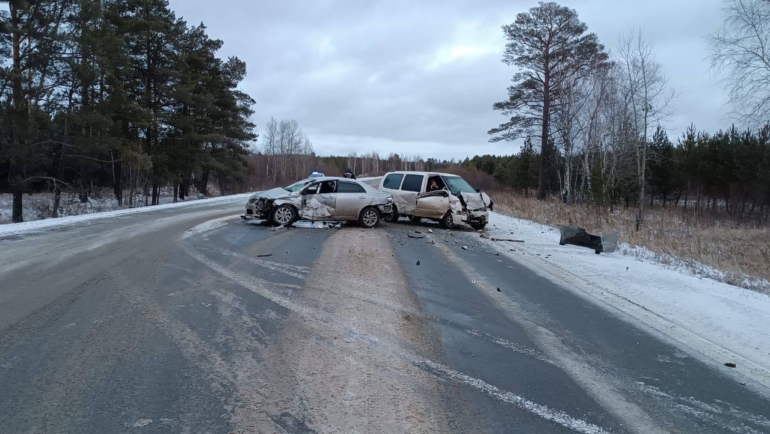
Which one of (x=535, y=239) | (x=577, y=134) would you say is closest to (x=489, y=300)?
(x=535, y=239)

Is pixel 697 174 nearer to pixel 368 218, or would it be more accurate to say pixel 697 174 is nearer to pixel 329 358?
pixel 368 218

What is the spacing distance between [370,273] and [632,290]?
14.3ft

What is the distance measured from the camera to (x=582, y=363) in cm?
463

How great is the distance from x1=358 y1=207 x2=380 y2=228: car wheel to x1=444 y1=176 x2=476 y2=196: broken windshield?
285 cm

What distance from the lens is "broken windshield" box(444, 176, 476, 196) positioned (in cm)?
1628

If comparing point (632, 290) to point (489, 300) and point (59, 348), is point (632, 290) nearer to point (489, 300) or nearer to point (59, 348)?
point (489, 300)

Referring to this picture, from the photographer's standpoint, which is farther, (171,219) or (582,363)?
(171,219)

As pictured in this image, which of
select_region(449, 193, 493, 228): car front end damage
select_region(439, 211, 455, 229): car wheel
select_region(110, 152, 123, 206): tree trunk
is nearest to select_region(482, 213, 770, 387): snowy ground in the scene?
select_region(449, 193, 493, 228): car front end damage

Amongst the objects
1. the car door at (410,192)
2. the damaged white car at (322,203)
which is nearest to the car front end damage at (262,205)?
the damaged white car at (322,203)

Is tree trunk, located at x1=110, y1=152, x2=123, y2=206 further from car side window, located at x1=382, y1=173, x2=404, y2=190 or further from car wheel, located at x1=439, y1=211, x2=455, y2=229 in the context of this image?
car wheel, located at x1=439, y1=211, x2=455, y2=229

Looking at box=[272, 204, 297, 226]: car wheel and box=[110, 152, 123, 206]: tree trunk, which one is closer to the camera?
box=[272, 204, 297, 226]: car wheel

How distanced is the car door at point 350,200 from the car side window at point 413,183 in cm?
196

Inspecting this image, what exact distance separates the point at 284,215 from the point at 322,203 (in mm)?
1216

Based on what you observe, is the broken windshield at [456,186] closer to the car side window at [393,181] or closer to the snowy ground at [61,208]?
the car side window at [393,181]
